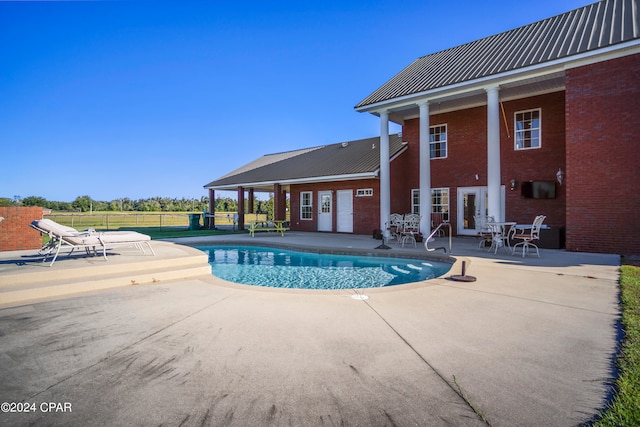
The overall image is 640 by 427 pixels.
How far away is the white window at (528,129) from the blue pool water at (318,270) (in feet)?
24.1

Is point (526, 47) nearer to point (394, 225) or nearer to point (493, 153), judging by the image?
point (493, 153)

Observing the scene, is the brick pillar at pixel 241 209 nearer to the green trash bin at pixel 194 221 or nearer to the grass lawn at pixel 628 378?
the green trash bin at pixel 194 221

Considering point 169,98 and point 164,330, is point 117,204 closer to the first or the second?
point 169,98

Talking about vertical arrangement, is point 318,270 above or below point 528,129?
below

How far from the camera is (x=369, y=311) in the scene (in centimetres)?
394

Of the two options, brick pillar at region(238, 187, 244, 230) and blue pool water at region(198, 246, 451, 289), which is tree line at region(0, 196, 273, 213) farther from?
blue pool water at region(198, 246, 451, 289)

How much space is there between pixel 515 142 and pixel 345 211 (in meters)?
7.98

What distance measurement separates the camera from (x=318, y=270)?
8094mm

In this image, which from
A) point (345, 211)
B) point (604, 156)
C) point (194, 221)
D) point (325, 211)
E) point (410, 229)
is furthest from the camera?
point (194, 221)

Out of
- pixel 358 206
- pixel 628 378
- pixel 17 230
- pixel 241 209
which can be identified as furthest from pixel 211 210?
pixel 628 378

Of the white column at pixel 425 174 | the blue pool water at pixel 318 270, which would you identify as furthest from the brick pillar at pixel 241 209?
the white column at pixel 425 174

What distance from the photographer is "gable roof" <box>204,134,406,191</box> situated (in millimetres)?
15398

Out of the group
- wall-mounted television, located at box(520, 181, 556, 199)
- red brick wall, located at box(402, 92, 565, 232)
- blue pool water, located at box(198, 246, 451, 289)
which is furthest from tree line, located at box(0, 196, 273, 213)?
wall-mounted television, located at box(520, 181, 556, 199)

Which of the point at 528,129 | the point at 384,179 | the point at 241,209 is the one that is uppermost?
the point at 528,129
